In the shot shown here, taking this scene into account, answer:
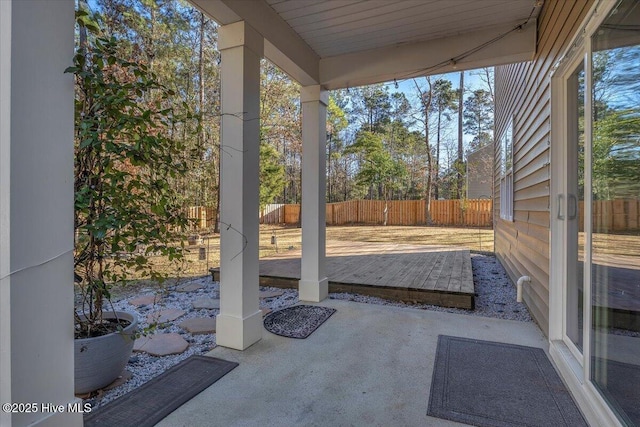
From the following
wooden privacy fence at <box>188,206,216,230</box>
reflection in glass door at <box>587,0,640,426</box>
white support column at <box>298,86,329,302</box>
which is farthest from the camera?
wooden privacy fence at <box>188,206,216,230</box>

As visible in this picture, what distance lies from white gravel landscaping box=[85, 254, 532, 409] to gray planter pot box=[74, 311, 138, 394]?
0.27 ft

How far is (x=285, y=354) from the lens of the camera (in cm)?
239

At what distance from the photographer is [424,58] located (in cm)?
322

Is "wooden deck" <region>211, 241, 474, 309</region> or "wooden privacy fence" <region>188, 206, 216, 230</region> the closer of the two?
"wooden deck" <region>211, 241, 474, 309</region>

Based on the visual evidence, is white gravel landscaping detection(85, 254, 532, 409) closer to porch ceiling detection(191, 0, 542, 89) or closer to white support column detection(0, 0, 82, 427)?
white support column detection(0, 0, 82, 427)

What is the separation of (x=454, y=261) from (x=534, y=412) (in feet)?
12.8

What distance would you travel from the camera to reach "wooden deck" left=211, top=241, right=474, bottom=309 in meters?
3.63

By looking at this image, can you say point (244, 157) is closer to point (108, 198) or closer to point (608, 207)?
point (108, 198)

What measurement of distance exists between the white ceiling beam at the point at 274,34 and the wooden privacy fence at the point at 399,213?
1141cm

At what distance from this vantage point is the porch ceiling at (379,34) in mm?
2578

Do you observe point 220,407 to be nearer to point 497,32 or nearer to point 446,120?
point 497,32

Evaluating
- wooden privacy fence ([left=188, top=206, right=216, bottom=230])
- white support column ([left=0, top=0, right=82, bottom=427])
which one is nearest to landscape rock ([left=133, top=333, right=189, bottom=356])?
white support column ([left=0, top=0, right=82, bottom=427])

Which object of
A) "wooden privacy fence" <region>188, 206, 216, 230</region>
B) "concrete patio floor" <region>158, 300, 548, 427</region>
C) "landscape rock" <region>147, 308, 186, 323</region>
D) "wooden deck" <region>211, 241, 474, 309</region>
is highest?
"wooden privacy fence" <region>188, 206, 216, 230</region>

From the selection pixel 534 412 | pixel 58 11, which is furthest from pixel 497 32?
pixel 58 11
